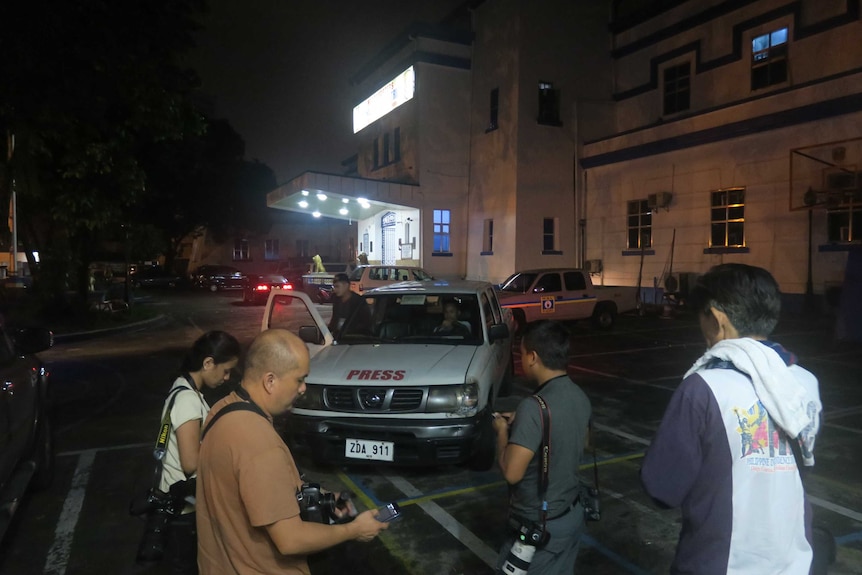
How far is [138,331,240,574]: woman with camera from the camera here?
2619mm

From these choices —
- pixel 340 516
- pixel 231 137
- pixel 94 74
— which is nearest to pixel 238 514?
pixel 340 516

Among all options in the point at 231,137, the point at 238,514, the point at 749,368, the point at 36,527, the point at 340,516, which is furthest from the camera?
the point at 231,137

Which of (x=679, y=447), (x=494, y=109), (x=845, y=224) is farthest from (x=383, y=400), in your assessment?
(x=494, y=109)

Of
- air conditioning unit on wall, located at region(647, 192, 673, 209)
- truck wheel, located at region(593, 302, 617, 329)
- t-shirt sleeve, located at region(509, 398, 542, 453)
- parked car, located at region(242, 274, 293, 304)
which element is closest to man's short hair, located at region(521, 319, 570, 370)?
t-shirt sleeve, located at region(509, 398, 542, 453)

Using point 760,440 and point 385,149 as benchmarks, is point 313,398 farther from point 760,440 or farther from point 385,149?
point 385,149

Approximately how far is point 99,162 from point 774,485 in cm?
1426

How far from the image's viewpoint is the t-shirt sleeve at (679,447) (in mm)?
1841

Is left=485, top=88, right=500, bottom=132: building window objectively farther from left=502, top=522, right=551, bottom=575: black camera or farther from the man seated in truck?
left=502, top=522, right=551, bottom=575: black camera

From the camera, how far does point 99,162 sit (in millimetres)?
13000

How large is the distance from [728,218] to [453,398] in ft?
53.2

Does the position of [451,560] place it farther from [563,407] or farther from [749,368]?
[749,368]

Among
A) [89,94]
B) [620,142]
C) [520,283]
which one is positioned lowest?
[520,283]

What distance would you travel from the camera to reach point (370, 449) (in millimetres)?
4984

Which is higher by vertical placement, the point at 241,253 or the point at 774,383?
the point at 241,253
